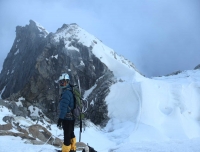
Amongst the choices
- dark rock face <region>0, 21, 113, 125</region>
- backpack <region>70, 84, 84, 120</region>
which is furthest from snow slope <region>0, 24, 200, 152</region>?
backpack <region>70, 84, 84, 120</region>

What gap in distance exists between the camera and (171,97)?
27.1m

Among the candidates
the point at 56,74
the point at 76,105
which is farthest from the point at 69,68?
the point at 76,105

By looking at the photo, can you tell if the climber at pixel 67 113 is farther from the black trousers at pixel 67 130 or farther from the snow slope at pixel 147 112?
the snow slope at pixel 147 112

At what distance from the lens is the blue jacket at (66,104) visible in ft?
25.3

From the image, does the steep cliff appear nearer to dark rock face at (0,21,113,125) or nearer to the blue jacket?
dark rock face at (0,21,113,125)

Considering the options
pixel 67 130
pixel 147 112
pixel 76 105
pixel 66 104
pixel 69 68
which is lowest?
pixel 67 130

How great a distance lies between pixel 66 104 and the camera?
7766 mm

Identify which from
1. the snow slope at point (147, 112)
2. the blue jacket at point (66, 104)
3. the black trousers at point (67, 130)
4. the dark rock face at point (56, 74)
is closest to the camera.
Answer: the blue jacket at point (66, 104)

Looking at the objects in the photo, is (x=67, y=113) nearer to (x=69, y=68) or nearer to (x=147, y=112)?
(x=147, y=112)

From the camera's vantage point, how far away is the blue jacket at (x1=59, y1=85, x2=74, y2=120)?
7.72m

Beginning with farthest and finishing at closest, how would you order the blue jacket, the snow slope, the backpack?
the snow slope → the backpack → the blue jacket

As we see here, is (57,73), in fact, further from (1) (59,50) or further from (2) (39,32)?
(2) (39,32)

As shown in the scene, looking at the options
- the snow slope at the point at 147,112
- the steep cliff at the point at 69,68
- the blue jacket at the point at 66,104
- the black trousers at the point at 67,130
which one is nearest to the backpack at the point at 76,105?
the blue jacket at the point at 66,104

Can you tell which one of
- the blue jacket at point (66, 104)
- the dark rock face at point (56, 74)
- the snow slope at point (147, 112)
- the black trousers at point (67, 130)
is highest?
the dark rock face at point (56, 74)
